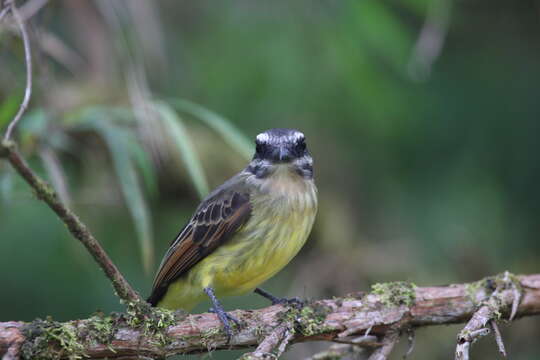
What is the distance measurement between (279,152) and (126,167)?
82 cm

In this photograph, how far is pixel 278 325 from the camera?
3.35 m

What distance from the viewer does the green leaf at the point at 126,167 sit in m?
3.93

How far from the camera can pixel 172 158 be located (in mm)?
5785

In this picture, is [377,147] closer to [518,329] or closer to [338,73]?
[338,73]

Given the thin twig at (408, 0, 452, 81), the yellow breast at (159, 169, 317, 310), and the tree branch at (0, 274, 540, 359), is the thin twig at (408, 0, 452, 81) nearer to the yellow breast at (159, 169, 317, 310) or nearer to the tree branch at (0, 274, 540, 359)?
the yellow breast at (159, 169, 317, 310)

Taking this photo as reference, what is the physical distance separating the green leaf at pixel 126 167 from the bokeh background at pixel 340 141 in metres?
0.55

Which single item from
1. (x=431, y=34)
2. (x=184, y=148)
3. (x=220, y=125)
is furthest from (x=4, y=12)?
(x=431, y=34)

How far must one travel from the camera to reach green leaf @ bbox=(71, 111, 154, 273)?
3931mm

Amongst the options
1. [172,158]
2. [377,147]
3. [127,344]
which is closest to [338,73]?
[377,147]

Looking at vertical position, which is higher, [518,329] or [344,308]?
[518,329]

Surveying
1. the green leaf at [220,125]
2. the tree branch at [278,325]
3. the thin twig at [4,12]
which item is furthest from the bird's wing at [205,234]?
the thin twig at [4,12]

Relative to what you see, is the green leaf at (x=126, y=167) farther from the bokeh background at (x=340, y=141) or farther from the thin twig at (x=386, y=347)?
the thin twig at (x=386, y=347)

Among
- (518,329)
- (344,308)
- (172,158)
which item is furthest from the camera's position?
(172,158)

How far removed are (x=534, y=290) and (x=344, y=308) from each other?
933 millimetres
